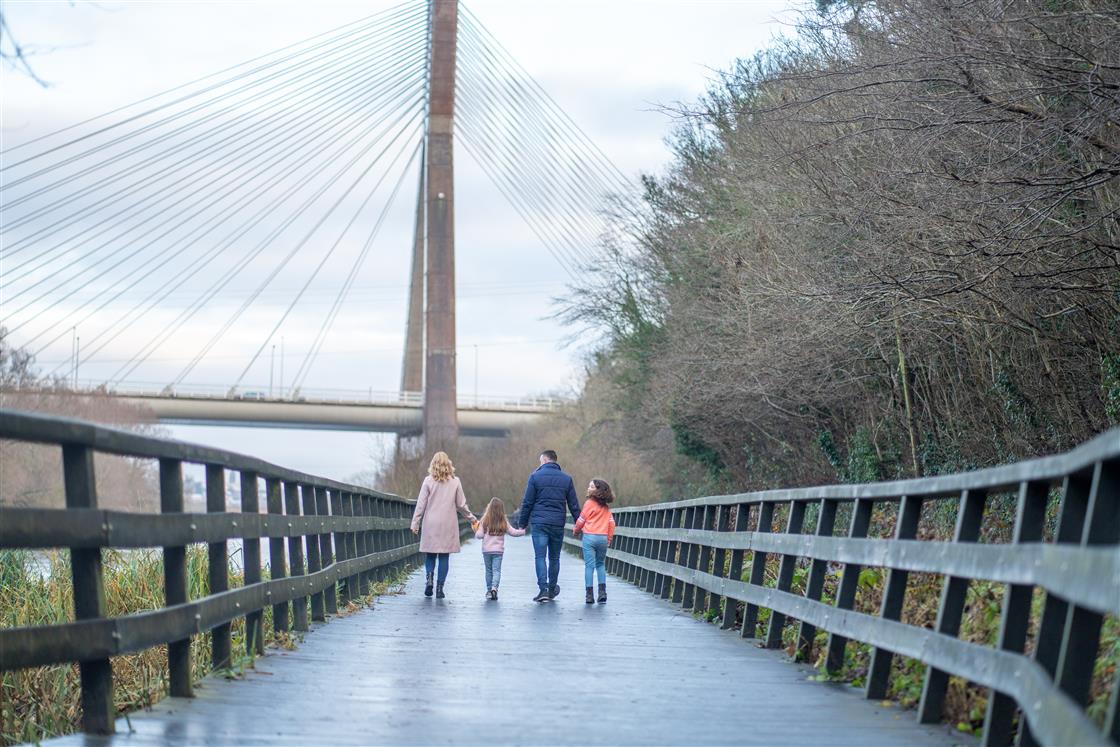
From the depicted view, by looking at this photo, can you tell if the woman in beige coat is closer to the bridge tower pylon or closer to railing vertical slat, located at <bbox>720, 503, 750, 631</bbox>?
railing vertical slat, located at <bbox>720, 503, 750, 631</bbox>

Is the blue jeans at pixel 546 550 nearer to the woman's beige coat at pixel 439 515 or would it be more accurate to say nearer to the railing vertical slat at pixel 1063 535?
the woman's beige coat at pixel 439 515

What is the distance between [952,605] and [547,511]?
Answer: 421 inches

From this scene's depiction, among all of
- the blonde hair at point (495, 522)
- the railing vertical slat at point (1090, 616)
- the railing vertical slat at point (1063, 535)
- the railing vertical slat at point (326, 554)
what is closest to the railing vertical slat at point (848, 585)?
the railing vertical slat at point (1063, 535)

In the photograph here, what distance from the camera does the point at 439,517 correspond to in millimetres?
16125

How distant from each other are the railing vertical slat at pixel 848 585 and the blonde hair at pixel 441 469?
28.3 ft

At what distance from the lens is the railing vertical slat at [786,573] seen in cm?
884

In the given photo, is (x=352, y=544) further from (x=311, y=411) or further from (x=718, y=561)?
(x=311, y=411)

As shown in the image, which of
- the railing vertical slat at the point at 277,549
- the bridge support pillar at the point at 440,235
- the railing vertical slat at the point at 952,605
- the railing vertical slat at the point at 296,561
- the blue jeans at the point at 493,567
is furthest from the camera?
the bridge support pillar at the point at 440,235

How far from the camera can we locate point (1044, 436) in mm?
17047

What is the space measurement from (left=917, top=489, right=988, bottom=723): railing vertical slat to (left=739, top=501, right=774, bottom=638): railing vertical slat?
362cm

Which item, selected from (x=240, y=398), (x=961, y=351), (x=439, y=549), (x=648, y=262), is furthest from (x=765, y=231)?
(x=240, y=398)

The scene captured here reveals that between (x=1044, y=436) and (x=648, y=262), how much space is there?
18.1 metres

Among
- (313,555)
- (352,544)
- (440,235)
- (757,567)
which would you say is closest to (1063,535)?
(757,567)

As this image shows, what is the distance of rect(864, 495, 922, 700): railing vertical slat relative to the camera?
6.57 m
